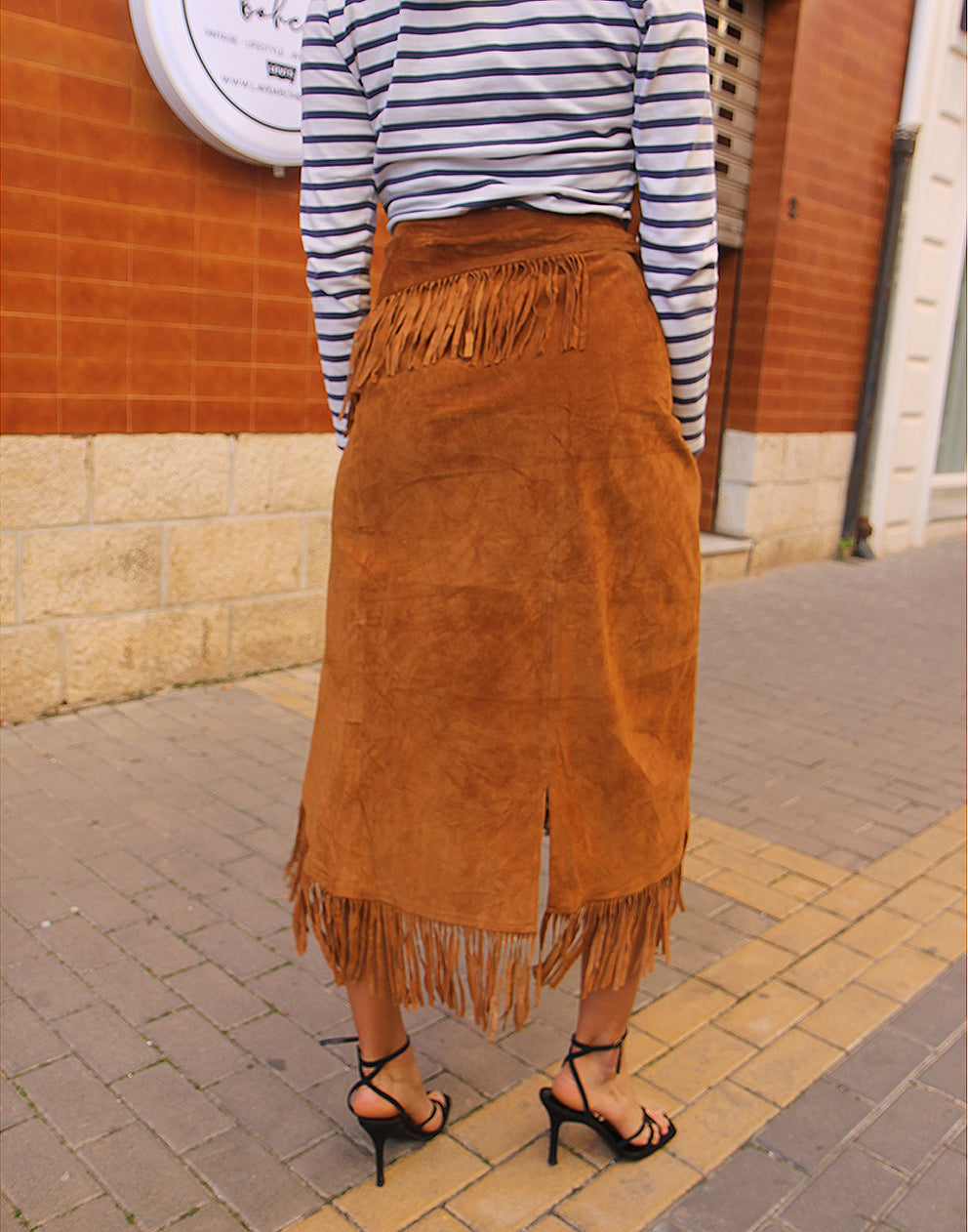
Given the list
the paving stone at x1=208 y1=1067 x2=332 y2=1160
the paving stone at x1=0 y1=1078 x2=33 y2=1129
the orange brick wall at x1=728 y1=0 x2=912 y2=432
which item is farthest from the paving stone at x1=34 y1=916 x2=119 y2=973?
the orange brick wall at x1=728 y1=0 x2=912 y2=432

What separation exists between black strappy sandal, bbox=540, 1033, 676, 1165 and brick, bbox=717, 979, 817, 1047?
A: 520mm

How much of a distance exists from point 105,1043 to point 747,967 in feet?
5.02

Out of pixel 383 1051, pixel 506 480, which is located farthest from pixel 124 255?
pixel 383 1051

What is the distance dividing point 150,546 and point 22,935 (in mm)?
1977

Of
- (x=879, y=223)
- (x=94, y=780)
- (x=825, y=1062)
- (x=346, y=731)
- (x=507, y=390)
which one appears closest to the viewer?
(x=507, y=390)

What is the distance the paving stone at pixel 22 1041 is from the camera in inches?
90.2

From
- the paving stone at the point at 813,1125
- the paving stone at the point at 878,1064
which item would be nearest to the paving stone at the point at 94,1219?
the paving stone at the point at 813,1125

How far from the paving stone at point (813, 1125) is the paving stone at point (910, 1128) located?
0.05 meters

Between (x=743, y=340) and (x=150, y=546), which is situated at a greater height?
(x=743, y=340)

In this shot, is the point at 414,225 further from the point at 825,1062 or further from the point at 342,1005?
the point at 825,1062

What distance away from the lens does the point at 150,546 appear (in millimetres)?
4430

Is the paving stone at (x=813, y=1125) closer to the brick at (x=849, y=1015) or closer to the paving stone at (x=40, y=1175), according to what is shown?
the brick at (x=849, y=1015)

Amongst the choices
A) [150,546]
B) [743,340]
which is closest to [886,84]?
[743,340]

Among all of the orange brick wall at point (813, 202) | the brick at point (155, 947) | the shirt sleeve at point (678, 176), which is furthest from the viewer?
the orange brick wall at point (813, 202)
